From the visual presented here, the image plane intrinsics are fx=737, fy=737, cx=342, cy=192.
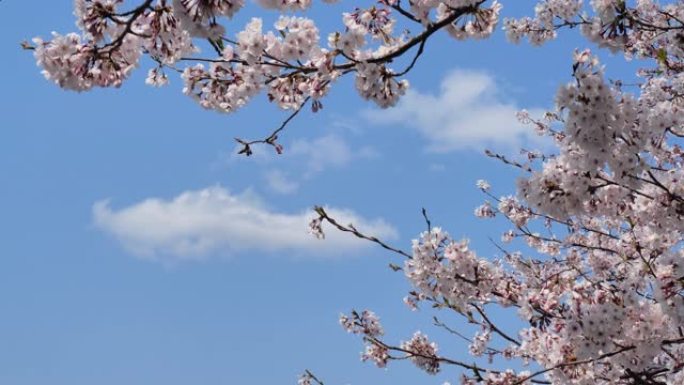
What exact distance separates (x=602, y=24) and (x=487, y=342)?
20.7 ft

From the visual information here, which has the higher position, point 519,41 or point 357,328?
point 519,41

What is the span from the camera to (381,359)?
9664mm

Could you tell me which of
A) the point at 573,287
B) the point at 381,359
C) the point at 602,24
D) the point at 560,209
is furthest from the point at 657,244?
the point at 381,359

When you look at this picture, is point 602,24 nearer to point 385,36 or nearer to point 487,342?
point 385,36

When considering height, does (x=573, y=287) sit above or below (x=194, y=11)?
above

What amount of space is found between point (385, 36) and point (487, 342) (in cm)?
637

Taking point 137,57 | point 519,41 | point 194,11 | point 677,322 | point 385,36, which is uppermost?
point 519,41

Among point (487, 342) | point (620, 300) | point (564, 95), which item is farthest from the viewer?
point (487, 342)

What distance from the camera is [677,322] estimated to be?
6141 mm

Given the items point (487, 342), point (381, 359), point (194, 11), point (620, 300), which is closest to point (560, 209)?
point (620, 300)

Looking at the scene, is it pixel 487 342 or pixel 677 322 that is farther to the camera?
pixel 487 342

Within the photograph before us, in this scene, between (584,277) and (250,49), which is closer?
(250,49)

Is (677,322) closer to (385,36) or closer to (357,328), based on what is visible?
(385,36)

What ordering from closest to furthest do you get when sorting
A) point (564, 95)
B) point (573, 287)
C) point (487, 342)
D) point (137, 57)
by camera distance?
point (564, 95) → point (137, 57) → point (573, 287) → point (487, 342)
